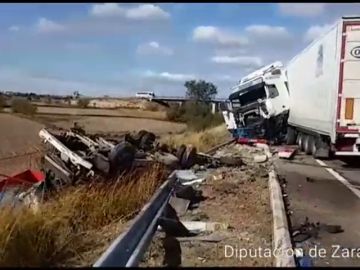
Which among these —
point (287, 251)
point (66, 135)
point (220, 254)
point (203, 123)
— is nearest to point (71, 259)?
point (220, 254)

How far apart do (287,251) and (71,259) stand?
2.60m

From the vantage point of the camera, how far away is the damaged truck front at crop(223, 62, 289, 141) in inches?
1164

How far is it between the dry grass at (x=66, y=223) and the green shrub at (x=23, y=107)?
75.2 meters

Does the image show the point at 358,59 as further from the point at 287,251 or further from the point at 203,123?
the point at 203,123

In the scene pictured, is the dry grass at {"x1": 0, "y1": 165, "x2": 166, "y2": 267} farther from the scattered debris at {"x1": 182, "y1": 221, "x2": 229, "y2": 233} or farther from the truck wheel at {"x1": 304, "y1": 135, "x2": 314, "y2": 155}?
the truck wheel at {"x1": 304, "y1": 135, "x2": 314, "y2": 155}

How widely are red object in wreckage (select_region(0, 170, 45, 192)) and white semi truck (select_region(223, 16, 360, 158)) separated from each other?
873cm

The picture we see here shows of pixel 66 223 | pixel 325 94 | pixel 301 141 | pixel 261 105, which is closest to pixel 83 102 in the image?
pixel 261 105

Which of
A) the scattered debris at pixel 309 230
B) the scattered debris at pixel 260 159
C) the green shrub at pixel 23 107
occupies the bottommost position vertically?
the green shrub at pixel 23 107

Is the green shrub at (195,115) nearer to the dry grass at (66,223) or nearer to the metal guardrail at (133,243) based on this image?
the dry grass at (66,223)

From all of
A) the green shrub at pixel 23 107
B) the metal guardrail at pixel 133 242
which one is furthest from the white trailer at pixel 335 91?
the green shrub at pixel 23 107

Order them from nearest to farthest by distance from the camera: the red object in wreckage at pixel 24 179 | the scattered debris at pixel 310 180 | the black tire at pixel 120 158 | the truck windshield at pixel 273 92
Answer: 1. the red object in wreckage at pixel 24 179
2. the black tire at pixel 120 158
3. the scattered debris at pixel 310 180
4. the truck windshield at pixel 273 92

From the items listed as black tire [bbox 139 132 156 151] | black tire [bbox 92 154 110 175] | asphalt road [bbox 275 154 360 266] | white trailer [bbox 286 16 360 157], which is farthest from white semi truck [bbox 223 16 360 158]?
black tire [bbox 92 154 110 175]

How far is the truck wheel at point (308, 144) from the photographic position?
23578 mm

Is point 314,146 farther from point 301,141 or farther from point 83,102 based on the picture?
point 83,102
